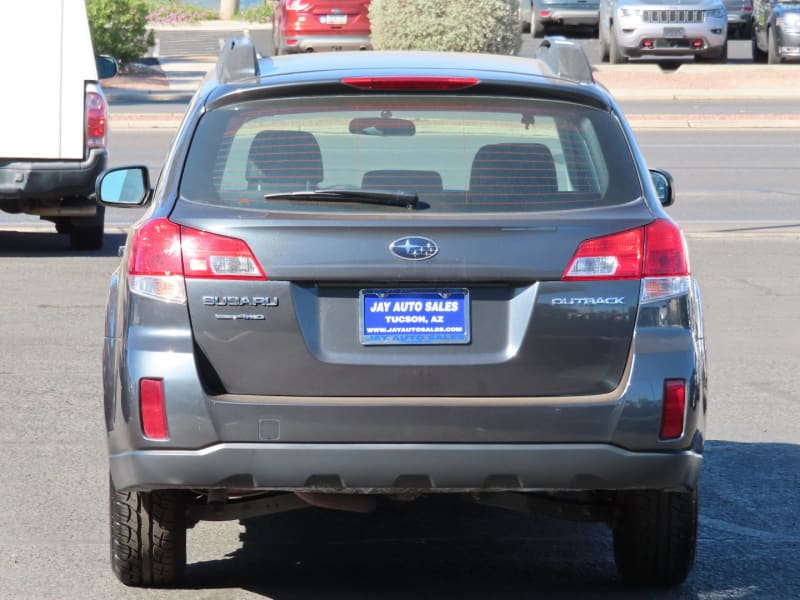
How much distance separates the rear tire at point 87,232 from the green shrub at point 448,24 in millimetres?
14540

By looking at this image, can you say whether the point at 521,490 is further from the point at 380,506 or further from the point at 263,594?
the point at 380,506

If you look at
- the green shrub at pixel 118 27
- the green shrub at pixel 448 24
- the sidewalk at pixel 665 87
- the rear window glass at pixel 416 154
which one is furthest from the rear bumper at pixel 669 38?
the rear window glass at pixel 416 154

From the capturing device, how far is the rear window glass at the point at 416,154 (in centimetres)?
487

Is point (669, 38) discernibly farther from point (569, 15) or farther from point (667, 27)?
point (569, 15)

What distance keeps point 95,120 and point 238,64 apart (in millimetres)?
7951

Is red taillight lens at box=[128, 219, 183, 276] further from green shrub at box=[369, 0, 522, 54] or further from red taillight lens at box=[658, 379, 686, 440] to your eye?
green shrub at box=[369, 0, 522, 54]

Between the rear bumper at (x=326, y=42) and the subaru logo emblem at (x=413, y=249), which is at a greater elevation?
the subaru logo emblem at (x=413, y=249)

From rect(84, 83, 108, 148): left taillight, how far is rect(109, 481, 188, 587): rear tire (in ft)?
26.7

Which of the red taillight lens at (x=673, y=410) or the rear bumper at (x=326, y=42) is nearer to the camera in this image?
the red taillight lens at (x=673, y=410)

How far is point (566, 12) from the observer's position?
39469mm

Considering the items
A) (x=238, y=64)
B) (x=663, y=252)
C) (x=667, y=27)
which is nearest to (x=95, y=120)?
(x=238, y=64)

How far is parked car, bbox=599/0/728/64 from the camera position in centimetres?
3222

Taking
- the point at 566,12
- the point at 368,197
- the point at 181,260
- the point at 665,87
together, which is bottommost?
the point at 665,87

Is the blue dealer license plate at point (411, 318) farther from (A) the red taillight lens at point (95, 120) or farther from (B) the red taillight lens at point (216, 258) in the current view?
(A) the red taillight lens at point (95, 120)
